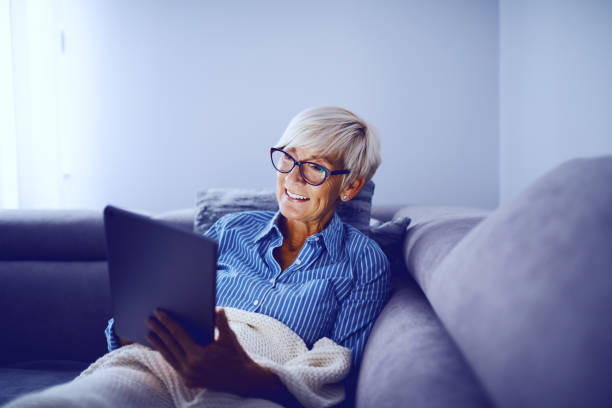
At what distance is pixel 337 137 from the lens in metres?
1.20

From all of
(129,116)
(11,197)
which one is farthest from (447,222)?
(11,197)

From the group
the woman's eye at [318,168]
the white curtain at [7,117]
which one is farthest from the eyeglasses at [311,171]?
the white curtain at [7,117]

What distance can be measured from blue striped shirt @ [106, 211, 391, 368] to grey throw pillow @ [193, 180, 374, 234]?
0.50ft

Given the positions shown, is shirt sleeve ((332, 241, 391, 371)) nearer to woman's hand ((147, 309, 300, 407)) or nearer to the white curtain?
woman's hand ((147, 309, 300, 407))

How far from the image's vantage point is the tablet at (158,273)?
66 cm

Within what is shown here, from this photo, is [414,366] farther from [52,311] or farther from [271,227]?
[52,311]

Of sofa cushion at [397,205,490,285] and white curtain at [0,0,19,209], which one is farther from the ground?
white curtain at [0,0,19,209]

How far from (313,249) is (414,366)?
0.55m

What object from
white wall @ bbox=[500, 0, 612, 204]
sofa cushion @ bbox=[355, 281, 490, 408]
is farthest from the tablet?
white wall @ bbox=[500, 0, 612, 204]

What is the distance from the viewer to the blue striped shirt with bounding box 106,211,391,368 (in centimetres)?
102

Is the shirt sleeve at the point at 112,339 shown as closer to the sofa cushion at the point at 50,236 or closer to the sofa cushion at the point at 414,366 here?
the sofa cushion at the point at 414,366

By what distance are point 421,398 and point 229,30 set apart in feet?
7.58

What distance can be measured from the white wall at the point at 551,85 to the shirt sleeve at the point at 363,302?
34.9 inches

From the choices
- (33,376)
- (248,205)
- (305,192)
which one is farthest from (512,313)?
(33,376)
